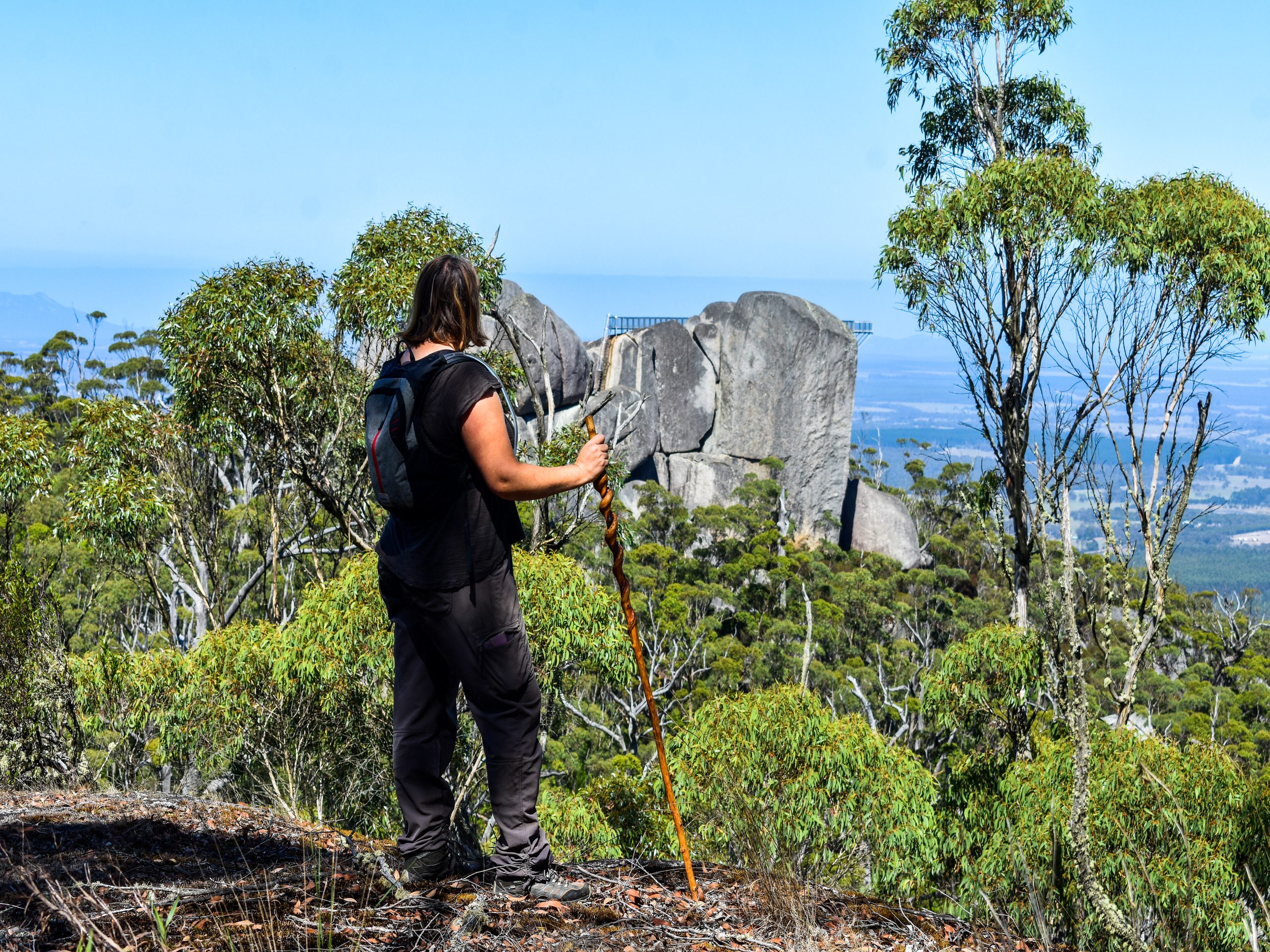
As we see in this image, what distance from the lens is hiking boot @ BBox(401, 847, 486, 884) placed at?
2488mm

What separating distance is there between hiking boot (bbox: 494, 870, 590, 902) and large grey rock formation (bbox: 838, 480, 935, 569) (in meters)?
31.9

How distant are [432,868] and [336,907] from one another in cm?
28

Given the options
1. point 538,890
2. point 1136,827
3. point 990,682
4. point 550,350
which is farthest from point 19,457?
point 550,350

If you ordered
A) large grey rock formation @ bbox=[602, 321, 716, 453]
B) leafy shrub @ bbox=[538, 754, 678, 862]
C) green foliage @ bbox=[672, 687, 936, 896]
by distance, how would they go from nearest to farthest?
green foliage @ bbox=[672, 687, 936, 896] → leafy shrub @ bbox=[538, 754, 678, 862] → large grey rock formation @ bbox=[602, 321, 716, 453]

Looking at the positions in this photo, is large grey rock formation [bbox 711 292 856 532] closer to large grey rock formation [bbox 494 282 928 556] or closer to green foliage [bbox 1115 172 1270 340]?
large grey rock formation [bbox 494 282 928 556]

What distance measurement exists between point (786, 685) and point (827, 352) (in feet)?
87.7

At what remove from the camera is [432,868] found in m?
2.49

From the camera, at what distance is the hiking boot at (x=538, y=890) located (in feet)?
7.97

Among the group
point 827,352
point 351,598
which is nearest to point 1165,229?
point 351,598

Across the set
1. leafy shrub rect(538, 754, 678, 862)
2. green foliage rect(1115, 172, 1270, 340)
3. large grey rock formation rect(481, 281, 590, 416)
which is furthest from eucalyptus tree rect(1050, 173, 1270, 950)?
large grey rock formation rect(481, 281, 590, 416)

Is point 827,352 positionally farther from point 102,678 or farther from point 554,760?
point 102,678

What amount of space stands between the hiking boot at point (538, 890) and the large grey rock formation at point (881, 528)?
105 ft

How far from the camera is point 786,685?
889 centimetres

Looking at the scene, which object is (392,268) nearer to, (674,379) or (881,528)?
(674,379)
